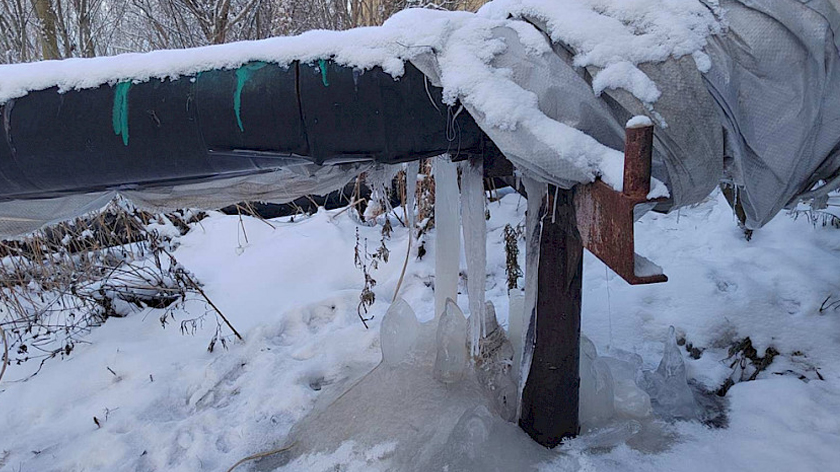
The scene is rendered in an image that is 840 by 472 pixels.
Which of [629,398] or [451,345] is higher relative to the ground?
[451,345]

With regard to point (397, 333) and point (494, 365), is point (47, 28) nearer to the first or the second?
point (397, 333)

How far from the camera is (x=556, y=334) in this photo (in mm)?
1970

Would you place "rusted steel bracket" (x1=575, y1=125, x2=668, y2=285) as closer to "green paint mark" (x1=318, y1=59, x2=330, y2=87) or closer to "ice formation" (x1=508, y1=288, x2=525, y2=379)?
"green paint mark" (x1=318, y1=59, x2=330, y2=87)

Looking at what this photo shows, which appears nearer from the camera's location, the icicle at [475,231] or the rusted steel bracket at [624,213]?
the rusted steel bracket at [624,213]

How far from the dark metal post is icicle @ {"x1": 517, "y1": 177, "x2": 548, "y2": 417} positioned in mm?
21

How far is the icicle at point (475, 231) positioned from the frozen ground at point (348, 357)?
0.56m

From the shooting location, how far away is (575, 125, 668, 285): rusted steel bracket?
1145 mm

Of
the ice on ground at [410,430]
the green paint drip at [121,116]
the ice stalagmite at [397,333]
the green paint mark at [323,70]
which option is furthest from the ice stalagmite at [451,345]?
the green paint drip at [121,116]

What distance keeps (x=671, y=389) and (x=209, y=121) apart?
220 cm

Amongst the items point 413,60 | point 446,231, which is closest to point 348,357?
point 446,231

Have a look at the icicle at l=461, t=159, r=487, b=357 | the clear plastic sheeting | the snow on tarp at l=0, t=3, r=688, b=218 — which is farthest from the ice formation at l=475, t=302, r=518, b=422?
the snow on tarp at l=0, t=3, r=688, b=218

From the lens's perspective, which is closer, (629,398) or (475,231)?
(475,231)

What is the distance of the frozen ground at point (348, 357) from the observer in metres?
2.17

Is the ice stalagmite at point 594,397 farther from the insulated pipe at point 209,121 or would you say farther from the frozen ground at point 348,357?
the insulated pipe at point 209,121
